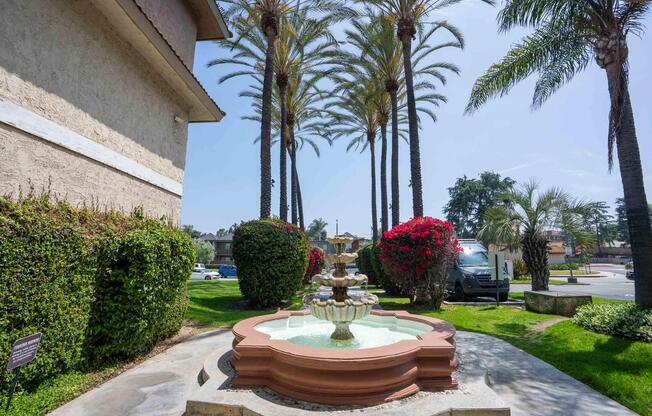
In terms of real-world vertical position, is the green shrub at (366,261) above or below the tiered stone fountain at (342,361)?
above

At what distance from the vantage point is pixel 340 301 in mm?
5449

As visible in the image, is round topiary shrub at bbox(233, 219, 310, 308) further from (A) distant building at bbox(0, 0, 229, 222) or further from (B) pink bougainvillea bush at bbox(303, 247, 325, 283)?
(B) pink bougainvillea bush at bbox(303, 247, 325, 283)

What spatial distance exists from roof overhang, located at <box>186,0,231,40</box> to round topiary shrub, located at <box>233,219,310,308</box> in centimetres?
679

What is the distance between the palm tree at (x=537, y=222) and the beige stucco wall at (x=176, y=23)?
1545 centimetres

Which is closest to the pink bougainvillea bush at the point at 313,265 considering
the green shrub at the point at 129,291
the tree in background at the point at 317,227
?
the green shrub at the point at 129,291

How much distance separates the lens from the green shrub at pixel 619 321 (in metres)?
6.17

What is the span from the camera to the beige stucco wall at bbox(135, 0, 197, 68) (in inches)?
333

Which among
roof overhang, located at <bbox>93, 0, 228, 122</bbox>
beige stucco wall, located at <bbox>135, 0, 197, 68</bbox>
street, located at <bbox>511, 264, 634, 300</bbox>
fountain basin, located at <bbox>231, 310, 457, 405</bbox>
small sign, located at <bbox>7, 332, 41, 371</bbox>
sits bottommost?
street, located at <bbox>511, 264, 634, 300</bbox>

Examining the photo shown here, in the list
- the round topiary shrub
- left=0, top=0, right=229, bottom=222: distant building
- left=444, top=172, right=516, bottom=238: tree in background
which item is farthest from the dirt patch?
left=444, top=172, right=516, bottom=238: tree in background

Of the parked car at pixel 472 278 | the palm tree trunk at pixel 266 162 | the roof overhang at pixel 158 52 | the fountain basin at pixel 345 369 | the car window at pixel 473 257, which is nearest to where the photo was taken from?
the fountain basin at pixel 345 369

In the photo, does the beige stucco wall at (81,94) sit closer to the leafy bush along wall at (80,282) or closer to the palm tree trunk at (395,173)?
the leafy bush along wall at (80,282)

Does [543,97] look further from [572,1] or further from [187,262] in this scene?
[187,262]

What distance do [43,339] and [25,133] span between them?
2.95 metres

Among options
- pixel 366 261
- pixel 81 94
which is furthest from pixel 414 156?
pixel 81 94
